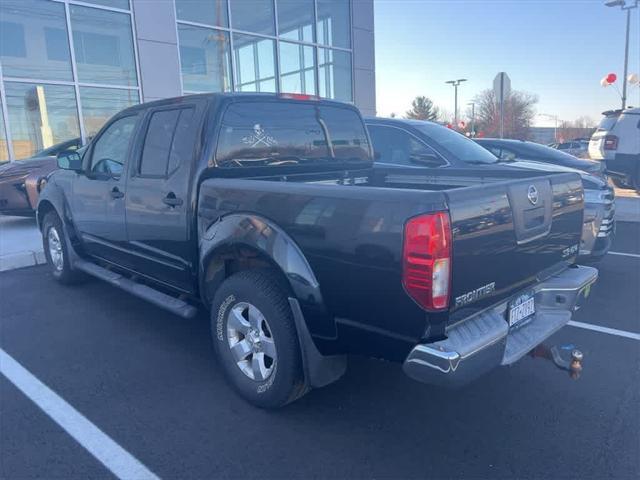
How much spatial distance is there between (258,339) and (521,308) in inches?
Answer: 62.1

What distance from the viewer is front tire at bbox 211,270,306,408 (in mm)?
2955

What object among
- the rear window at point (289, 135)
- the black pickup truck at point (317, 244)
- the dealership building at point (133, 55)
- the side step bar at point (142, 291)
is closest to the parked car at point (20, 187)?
the dealership building at point (133, 55)

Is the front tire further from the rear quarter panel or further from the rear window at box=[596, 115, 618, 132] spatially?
the rear window at box=[596, 115, 618, 132]

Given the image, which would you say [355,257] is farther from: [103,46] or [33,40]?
[103,46]

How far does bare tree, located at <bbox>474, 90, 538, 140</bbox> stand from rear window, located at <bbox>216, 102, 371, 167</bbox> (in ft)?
181

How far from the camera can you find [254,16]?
1393 centimetres

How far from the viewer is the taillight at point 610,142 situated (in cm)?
1190

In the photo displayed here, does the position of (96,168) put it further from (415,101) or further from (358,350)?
(415,101)

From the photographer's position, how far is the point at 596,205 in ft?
18.3

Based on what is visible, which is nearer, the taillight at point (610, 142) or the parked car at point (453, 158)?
the parked car at point (453, 158)

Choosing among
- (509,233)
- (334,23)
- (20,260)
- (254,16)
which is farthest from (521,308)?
(334,23)

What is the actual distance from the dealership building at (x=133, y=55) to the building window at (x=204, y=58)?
2cm

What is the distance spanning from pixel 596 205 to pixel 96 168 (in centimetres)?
513

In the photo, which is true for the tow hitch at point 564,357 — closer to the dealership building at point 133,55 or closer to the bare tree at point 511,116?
the dealership building at point 133,55
